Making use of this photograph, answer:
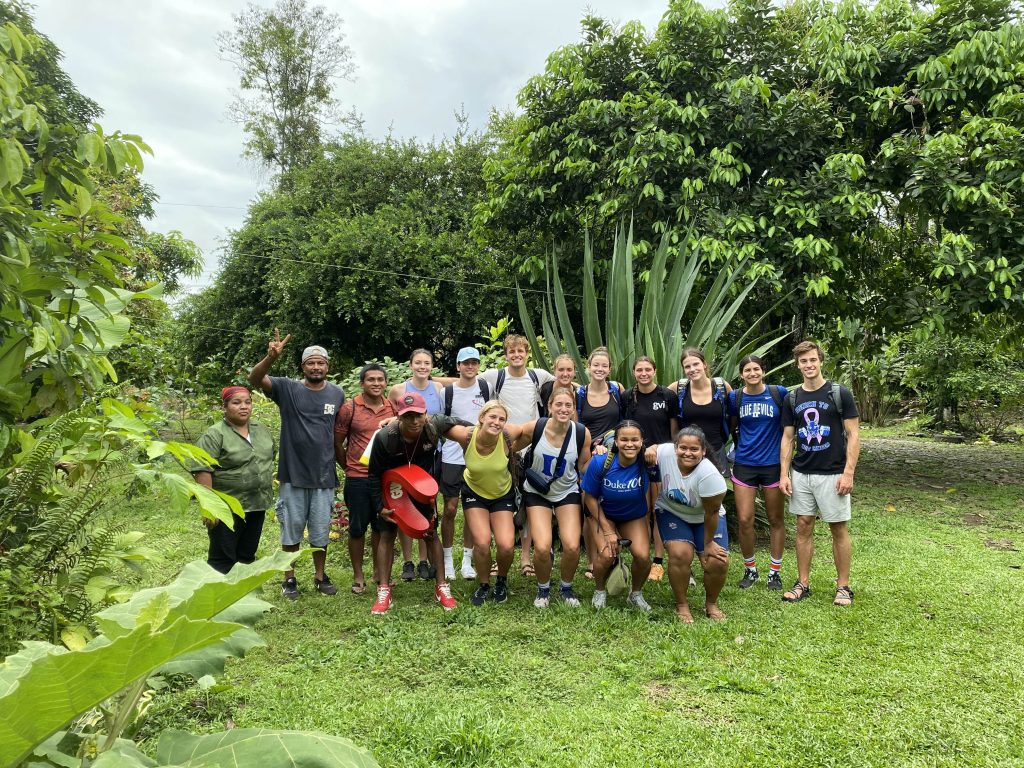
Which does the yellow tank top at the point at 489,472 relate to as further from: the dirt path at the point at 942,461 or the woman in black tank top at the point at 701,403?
the dirt path at the point at 942,461

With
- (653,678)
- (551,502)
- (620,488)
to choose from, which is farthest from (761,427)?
(653,678)

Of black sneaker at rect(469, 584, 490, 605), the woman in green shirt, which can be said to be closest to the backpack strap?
black sneaker at rect(469, 584, 490, 605)

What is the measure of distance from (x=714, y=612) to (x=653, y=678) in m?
1.06

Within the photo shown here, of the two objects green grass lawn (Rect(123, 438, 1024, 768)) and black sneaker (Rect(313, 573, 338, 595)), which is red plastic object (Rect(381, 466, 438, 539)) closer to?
green grass lawn (Rect(123, 438, 1024, 768))

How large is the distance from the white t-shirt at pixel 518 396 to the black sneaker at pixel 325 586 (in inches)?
70.9

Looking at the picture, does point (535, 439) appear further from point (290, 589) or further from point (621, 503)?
point (290, 589)

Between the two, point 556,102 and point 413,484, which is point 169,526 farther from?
point 556,102

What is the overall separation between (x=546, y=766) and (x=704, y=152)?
818 cm

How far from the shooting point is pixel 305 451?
16.1ft

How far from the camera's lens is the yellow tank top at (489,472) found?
4629mm

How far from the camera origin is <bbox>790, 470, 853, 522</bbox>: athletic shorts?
15.5 ft

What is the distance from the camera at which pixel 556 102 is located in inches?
399

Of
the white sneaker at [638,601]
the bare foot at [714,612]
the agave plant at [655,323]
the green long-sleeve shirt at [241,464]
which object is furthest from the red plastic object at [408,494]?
the agave plant at [655,323]

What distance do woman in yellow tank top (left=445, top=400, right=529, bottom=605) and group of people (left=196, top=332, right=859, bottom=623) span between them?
11 millimetres
